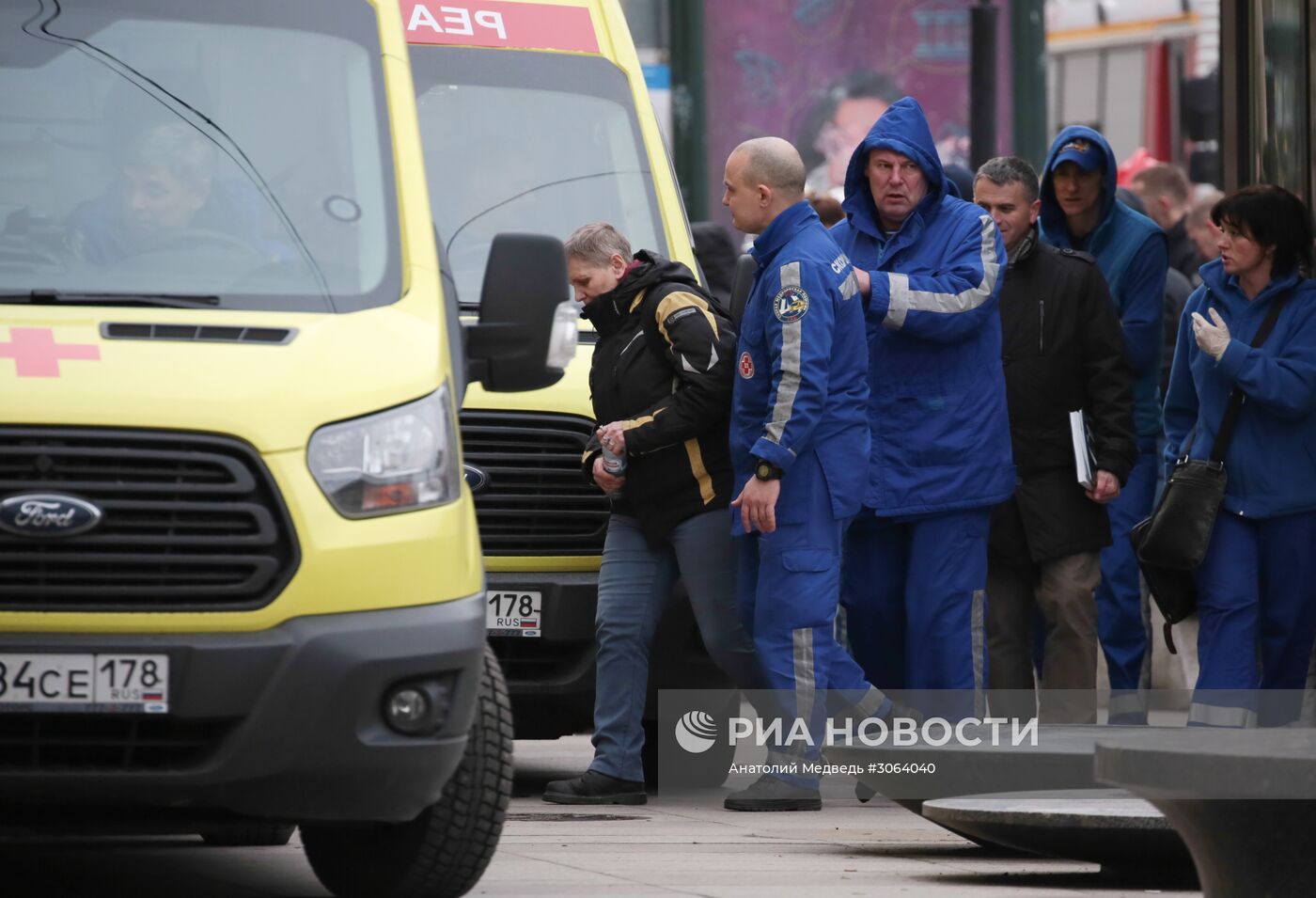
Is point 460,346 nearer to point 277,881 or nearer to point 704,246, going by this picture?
point 277,881

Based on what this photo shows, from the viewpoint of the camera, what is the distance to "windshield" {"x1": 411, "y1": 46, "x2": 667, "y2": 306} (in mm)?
8758

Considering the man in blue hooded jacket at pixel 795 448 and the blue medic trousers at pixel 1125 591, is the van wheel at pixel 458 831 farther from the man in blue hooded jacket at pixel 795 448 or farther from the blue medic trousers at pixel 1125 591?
the blue medic trousers at pixel 1125 591

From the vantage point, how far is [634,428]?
795cm

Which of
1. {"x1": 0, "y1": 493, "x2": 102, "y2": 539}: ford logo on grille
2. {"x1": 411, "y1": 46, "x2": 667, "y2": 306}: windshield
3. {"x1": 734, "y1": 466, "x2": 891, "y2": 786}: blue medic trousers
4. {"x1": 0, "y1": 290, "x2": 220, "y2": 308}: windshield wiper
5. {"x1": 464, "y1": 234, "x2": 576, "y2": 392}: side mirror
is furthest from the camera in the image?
{"x1": 411, "y1": 46, "x2": 667, "y2": 306}: windshield

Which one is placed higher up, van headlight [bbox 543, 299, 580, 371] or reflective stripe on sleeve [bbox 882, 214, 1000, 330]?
van headlight [bbox 543, 299, 580, 371]

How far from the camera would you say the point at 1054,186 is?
9.59m

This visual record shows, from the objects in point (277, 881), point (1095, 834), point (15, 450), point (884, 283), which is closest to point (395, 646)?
point (15, 450)

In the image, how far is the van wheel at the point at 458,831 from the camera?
5.82 meters

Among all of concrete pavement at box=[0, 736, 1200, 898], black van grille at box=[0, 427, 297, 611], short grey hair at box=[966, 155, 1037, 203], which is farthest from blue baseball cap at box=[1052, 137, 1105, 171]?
black van grille at box=[0, 427, 297, 611]

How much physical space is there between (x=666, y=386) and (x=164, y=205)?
2490 mm

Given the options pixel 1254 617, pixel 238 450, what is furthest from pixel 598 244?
pixel 238 450

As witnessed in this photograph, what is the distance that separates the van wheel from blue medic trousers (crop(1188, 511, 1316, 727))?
10.8ft

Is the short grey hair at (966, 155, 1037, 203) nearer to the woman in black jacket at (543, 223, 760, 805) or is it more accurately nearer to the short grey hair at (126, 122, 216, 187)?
the woman in black jacket at (543, 223, 760, 805)

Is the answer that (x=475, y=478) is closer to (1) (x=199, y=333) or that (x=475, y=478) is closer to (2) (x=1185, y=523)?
(2) (x=1185, y=523)
